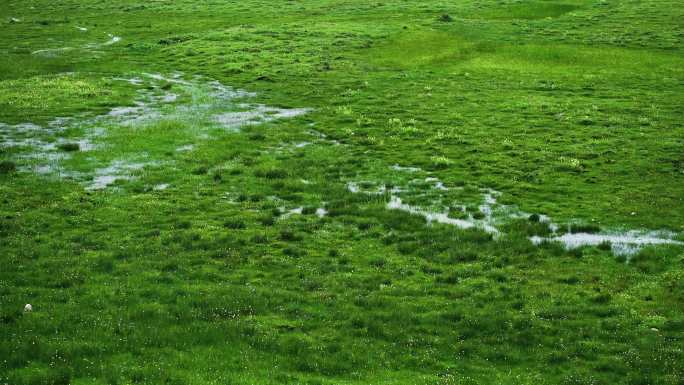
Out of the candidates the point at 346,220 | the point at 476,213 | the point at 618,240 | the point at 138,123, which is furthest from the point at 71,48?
the point at 618,240

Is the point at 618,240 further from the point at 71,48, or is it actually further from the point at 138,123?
the point at 71,48

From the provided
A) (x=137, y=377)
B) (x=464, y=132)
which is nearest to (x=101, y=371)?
(x=137, y=377)

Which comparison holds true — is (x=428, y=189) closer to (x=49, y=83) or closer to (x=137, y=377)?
(x=137, y=377)

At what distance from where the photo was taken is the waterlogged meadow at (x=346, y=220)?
778 inches

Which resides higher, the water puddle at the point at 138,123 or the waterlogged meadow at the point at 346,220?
the water puddle at the point at 138,123

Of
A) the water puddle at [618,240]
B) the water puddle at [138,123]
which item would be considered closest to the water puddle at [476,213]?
the water puddle at [618,240]

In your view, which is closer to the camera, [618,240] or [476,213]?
[618,240]

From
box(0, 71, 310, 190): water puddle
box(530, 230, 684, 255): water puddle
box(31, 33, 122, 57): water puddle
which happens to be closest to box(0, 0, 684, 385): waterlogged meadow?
box(530, 230, 684, 255): water puddle

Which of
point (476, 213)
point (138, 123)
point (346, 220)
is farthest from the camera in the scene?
point (138, 123)

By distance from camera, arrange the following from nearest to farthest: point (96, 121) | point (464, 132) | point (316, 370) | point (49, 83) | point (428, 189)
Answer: point (316, 370)
point (428, 189)
point (464, 132)
point (96, 121)
point (49, 83)

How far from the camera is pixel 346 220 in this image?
102 feet

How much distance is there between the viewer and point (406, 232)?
29.9 metres

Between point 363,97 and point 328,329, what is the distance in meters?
36.7

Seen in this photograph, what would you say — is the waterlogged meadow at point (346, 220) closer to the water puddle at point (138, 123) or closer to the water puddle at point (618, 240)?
the water puddle at point (618, 240)
